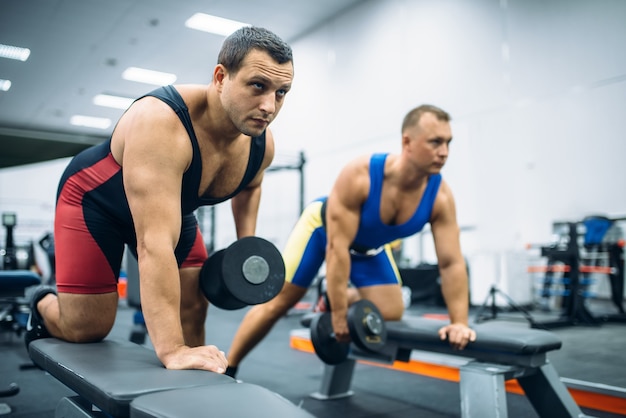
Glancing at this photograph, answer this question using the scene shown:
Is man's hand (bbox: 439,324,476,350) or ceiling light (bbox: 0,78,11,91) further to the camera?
ceiling light (bbox: 0,78,11,91)

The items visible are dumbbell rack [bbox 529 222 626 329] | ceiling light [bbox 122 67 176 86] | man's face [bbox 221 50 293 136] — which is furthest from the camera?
dumbbell rack [bbox 529 222 626 329]

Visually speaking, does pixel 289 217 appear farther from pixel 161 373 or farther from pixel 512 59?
pixel 161 373

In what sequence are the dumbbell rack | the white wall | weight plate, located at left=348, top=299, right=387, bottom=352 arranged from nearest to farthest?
1. weight plate, located at left=348, top=299, right=387, bottom=352
2. the dumbbell rack
3. the white wall

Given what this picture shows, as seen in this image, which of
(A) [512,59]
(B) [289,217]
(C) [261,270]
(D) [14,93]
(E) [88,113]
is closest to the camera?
(C) [261,270]

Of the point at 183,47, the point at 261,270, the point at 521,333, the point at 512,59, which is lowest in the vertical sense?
the point at 521,333

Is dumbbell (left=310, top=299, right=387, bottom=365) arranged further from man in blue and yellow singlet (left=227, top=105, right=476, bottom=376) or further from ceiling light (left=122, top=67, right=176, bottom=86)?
ceiling light (left=122, top=67, right=176, bottom=86)

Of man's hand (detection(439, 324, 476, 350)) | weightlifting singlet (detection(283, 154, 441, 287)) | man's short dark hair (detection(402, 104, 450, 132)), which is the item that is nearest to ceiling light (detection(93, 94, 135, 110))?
weightlifting singlet (detection(283, 154, 441, 287))

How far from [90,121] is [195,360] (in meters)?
2.85

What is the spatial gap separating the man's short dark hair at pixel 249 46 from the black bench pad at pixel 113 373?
69cm

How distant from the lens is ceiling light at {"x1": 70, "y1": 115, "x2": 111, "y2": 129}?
3.25 m

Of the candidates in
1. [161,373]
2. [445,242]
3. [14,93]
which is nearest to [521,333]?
[445,242]

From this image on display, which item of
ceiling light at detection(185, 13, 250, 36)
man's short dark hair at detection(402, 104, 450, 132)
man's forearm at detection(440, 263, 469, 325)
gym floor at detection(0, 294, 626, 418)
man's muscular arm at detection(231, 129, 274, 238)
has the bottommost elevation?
gym floor at detection(0, 294, 626, 418)

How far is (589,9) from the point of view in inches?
185

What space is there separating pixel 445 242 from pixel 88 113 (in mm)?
2540
